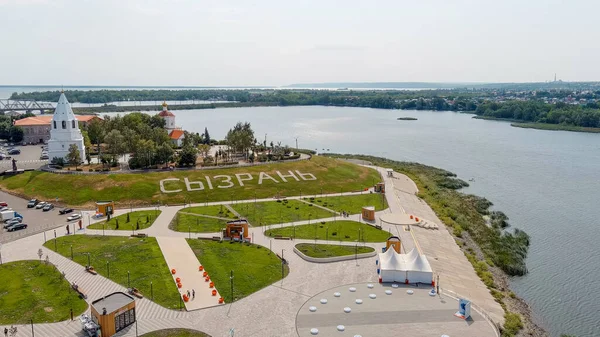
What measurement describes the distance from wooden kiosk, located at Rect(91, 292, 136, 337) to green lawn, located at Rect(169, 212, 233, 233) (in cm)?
2239

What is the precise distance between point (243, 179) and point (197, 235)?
26.5 meters

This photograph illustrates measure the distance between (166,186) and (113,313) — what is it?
4454 cm

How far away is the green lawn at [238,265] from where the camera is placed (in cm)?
4390

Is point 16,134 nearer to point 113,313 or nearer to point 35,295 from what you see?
point 35,295

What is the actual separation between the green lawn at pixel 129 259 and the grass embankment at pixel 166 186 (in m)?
17.6

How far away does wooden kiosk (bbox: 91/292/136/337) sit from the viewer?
34844 mm

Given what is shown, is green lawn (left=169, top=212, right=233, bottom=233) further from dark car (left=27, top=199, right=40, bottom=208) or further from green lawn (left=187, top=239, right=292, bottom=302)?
dark car (left=27, top=199, right=40, bottom=208)

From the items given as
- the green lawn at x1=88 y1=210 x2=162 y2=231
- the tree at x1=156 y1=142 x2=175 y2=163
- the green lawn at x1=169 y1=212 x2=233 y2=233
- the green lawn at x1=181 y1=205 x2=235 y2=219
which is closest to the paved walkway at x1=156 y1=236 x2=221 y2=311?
the green lawn at x1=169 y1=212 x2=233 y2=233

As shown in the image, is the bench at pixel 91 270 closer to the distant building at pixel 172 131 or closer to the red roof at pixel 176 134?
the distant building at pixel 172 131

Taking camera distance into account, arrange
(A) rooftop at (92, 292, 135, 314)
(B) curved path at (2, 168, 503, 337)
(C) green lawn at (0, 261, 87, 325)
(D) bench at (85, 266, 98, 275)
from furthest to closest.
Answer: (D) bench at (85, 266, 98, 275)
(C) green lawn at (0, 261, 87, 325)
(B) curved path at (2, 168, 503, 337)
(A) rooftop at (92, 292, 135, 314)

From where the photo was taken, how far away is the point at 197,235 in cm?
5812

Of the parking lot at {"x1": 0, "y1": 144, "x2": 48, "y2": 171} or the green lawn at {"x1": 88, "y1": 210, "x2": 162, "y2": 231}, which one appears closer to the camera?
the green lawn at {"x1": 88, "y1": 210, "x2": 162, "y2": 231}

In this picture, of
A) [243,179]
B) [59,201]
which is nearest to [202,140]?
[243,179]

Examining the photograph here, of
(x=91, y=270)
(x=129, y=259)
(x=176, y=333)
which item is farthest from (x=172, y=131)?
(x=176, y=333)
